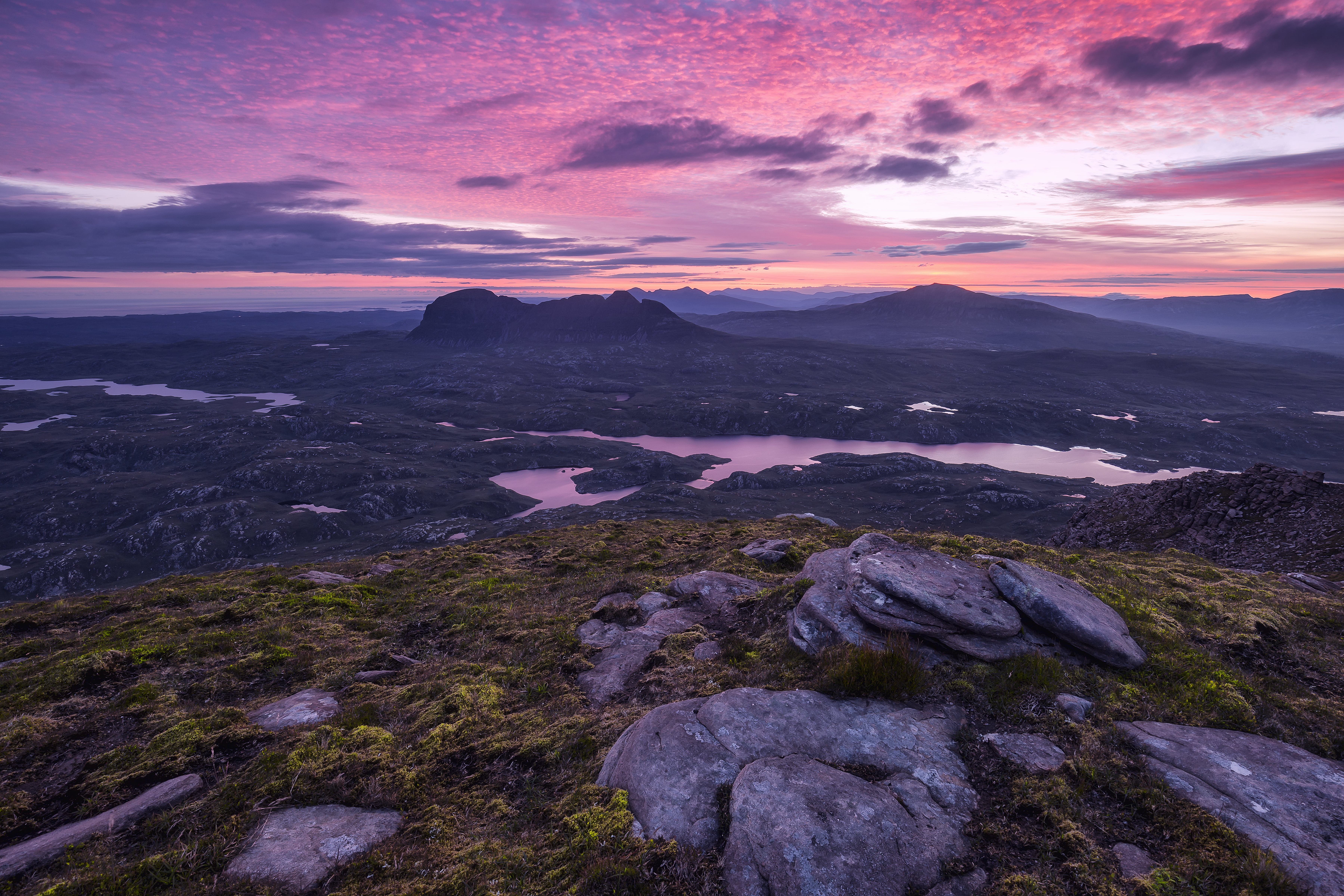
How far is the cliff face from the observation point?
106 feet

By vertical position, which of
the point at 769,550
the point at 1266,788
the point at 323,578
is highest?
the point at 1266,788

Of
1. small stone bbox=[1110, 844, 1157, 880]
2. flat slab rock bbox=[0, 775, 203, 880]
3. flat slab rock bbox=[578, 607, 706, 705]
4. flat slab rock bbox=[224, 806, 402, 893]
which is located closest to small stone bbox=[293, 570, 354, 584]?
flat slab rock bbox=[578, 607, 706, 705]

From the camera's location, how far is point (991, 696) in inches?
448

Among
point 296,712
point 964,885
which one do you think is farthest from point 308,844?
A: point 964,885

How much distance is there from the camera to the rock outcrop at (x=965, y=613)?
41.7 feet

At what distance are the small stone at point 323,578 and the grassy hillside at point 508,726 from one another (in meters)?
3.98

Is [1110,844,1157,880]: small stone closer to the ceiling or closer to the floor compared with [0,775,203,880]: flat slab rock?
closer to the ceiling

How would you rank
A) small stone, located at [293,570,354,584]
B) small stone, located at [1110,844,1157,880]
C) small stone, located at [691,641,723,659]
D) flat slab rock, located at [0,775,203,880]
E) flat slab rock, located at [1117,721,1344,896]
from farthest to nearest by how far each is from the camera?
small stone, located at [293,570,354,584] < small stone, located at [691,641,723,659] < flat slab rock, located at [0,775,203,880] < small stone, located at [1110,844,1157,880] < flat slab rock, located at [1117,721,1344,896]

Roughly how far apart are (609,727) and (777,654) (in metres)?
4.84

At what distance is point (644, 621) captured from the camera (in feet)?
61.7

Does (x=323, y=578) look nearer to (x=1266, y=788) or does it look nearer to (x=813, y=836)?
(x=813, y=836)

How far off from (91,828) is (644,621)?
44.3ft

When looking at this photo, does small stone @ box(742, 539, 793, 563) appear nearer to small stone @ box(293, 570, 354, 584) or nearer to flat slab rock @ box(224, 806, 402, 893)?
flat slab rock @ box(224, 806, 402, 893)

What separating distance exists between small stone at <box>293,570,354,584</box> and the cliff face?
5294cm
